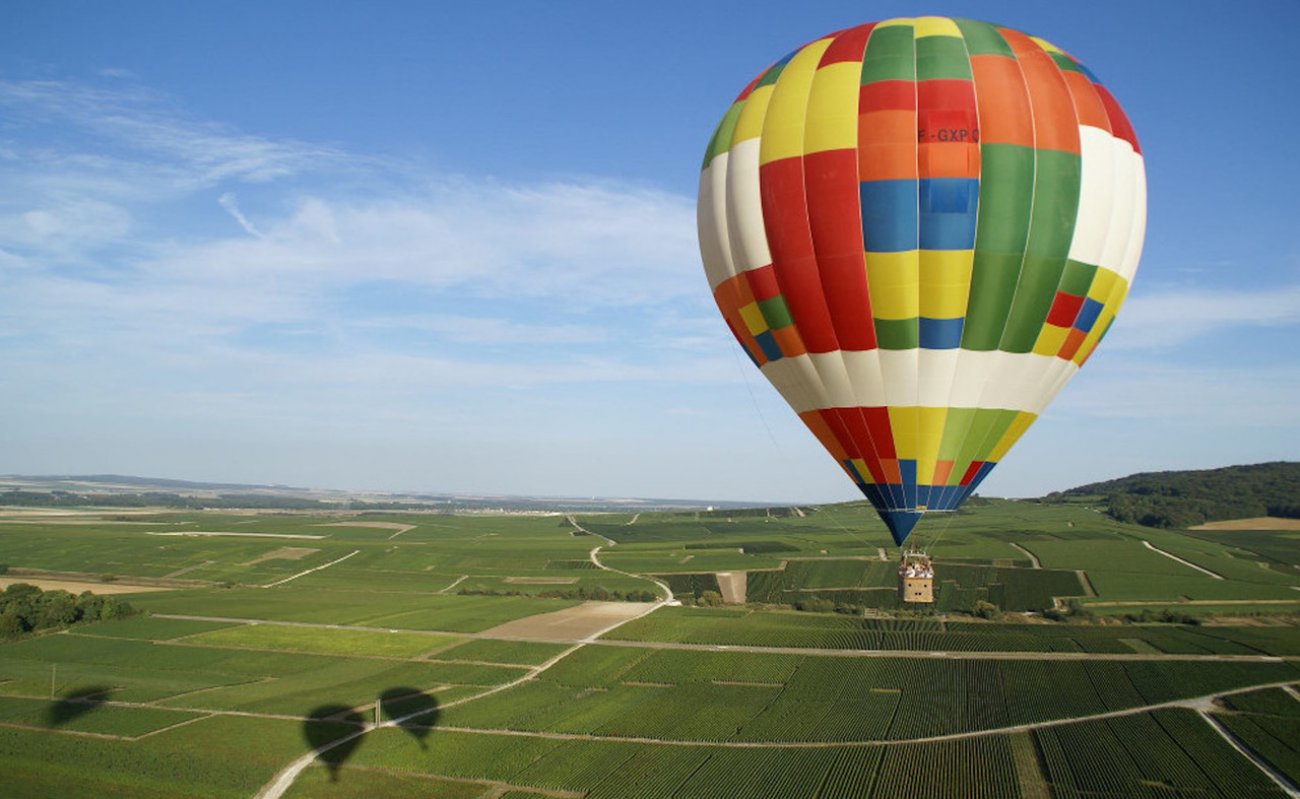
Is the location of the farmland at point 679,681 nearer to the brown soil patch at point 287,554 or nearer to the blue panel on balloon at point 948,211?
the brown soil patch at point 287,554

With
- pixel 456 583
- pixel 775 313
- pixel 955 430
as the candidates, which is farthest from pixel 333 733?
pixel 456 583

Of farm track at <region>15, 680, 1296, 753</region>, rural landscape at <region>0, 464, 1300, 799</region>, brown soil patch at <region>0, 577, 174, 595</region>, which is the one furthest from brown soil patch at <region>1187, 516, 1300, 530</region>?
brown soil patch at <region>0, 577, 174, 595</region>

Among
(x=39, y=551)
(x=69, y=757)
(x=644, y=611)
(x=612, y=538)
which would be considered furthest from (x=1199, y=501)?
(x=39, y=551)

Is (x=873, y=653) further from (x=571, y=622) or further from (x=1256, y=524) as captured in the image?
(x=1256, y=524)

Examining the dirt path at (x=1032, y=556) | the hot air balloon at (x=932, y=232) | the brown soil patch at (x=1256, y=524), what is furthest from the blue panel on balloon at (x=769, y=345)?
the brown soil patch at (x=1256, y=524)

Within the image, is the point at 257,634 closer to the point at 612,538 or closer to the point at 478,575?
the point at 478,575

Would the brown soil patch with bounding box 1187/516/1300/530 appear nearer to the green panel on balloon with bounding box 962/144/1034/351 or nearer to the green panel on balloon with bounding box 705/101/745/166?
the green panel on balloon with bounding box 962/144/1034/351
